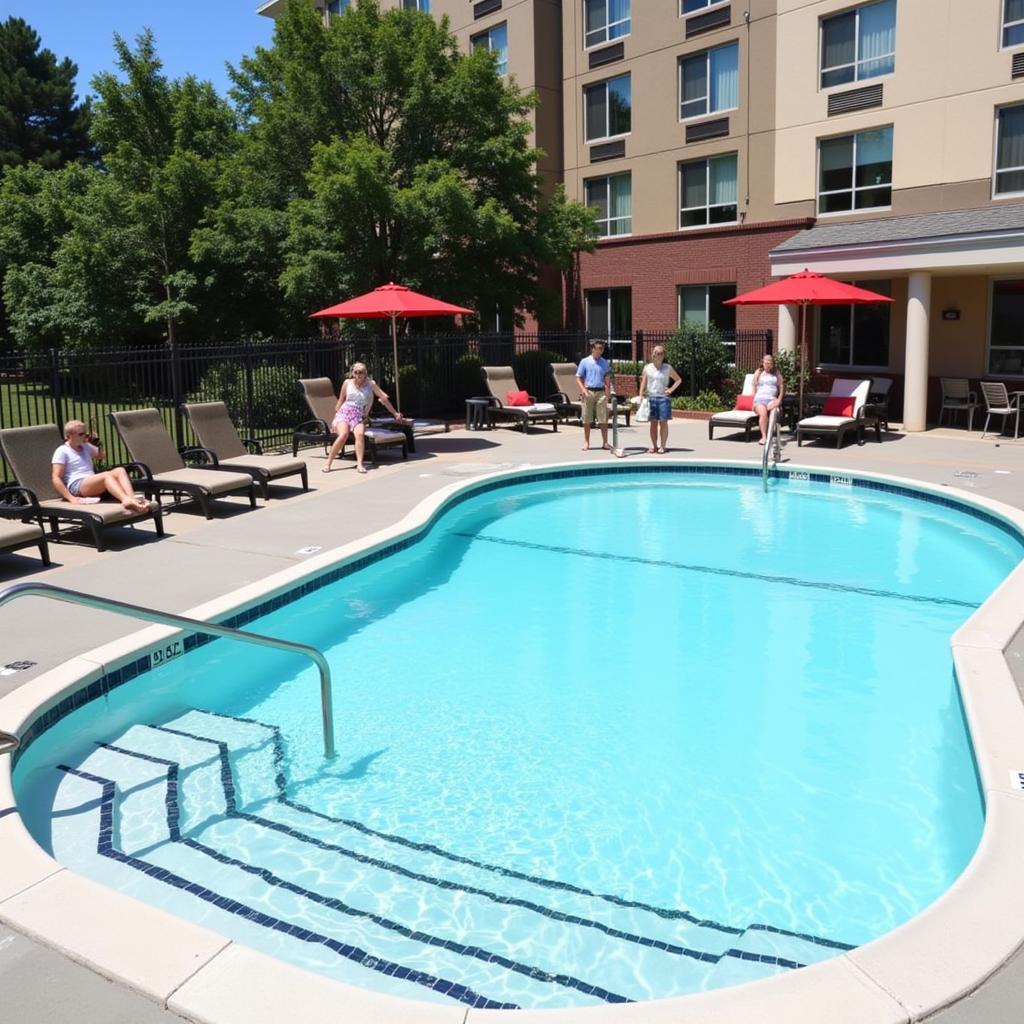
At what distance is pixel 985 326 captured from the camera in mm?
19500

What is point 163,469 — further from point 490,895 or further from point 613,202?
point 613,202

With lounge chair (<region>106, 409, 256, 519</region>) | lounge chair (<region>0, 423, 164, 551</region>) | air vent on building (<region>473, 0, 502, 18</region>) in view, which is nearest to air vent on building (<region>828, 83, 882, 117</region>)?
air vent on building (<region>473, 0, 502, 18</region>)

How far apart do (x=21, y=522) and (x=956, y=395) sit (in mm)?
17003

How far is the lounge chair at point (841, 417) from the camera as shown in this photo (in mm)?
16281

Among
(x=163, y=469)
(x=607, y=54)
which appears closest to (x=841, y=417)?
(x=163, y=469)

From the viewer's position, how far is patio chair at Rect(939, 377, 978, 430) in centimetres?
1880

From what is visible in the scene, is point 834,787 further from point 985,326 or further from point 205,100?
point 205,100

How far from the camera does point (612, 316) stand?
27.3 m

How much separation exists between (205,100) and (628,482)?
1893cm

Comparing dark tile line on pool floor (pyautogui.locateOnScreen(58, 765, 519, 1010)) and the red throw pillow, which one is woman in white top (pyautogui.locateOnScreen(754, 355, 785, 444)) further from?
dark tile line on pool floor (pyautogui.locateOnScreen(58, 765, 519, 1010))

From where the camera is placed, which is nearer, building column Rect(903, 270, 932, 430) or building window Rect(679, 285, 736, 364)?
building column Rect(903, 270, 932, 430)

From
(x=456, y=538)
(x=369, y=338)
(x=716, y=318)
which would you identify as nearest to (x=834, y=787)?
(x=456, y=538)

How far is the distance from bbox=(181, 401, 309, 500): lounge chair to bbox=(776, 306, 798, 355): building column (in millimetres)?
12182

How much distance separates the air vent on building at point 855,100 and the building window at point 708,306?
15.2 feet
